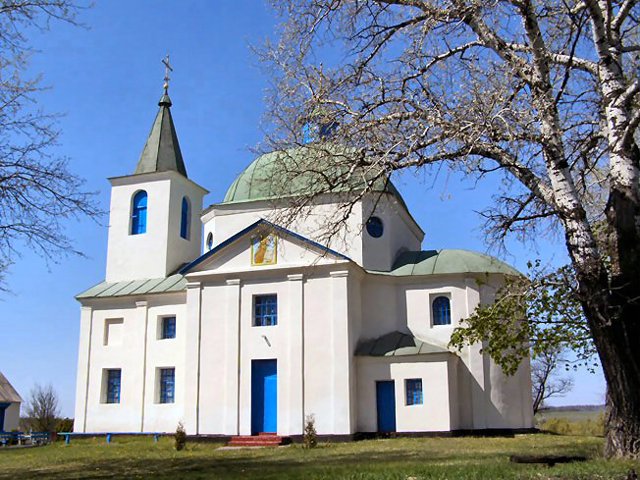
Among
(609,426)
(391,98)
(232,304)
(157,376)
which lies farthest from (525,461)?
(157,376)

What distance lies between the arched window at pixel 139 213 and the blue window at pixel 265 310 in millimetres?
8095

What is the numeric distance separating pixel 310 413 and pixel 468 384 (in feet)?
18.5

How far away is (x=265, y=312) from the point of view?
82.3 ft

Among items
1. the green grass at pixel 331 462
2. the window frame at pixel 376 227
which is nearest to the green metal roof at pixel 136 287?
the green grass at pixel 331 462

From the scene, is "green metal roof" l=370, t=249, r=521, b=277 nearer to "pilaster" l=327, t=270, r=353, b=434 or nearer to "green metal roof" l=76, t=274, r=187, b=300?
"pilaster" l=327, t=270, r=353, b=434

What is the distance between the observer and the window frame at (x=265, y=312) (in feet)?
81.8

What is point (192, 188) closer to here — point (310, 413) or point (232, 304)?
point (232, 304)

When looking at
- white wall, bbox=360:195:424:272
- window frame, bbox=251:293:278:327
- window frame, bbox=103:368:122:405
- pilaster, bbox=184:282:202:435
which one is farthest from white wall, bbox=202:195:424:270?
window frame, bbox=103:368:122:405

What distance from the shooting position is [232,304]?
82.4ft

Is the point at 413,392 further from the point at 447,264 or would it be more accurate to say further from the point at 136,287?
the point at 136,287

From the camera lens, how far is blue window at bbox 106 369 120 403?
27984mm

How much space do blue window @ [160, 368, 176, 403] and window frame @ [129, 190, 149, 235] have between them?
6532 mm

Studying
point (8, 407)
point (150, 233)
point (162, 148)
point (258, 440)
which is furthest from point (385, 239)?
point (8, 407)

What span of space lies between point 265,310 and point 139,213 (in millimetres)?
9102
